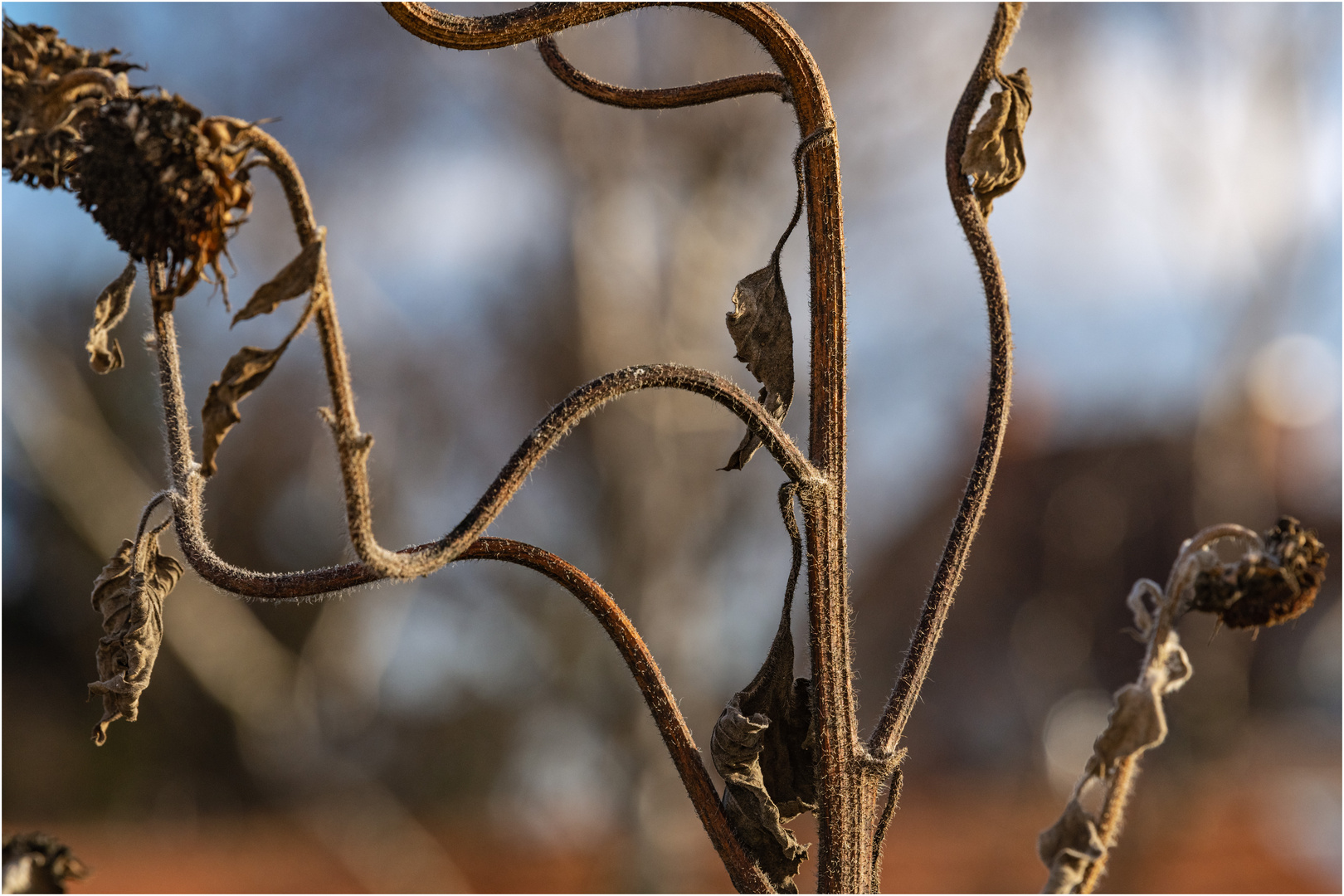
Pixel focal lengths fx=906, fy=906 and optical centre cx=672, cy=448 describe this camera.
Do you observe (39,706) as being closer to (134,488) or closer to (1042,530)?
(134,488)

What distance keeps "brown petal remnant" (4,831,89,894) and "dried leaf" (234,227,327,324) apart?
0.35 metres

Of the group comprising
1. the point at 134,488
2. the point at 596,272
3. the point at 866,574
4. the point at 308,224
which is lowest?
the point at 866,574

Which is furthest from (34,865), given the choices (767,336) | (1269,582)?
(1269,582)

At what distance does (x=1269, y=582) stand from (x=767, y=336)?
34cm

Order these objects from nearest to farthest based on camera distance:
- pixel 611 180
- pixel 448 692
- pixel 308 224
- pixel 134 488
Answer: pixel 308 224
pixel 611 180
pixel 134 488
pixel 448 692

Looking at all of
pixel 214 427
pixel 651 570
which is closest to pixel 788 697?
pixel 214 427

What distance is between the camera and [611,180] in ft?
16.6

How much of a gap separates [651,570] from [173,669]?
Result: 5.20 metres

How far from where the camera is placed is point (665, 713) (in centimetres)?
54

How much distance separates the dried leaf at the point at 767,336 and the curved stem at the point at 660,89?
0.11 m

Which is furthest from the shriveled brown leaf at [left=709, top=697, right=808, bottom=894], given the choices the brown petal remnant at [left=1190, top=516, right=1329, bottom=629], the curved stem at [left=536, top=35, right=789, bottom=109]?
the curved stem at [left=536, top=35, right=789, bottom=109]

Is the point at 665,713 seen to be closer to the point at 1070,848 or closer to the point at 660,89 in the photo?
the point at 1070,848

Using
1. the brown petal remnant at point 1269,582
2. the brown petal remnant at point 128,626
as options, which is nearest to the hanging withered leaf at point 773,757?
the brown petal remnant at point 1269,582

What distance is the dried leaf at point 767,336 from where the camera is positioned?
0.59 metres
